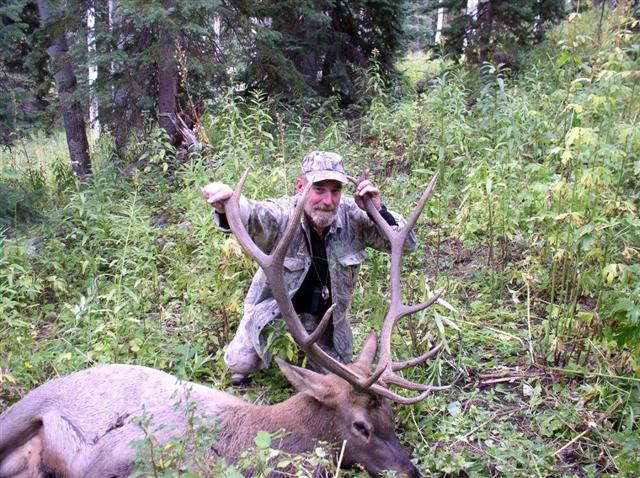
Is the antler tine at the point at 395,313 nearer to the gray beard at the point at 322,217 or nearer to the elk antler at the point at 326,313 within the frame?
the elk antler at the point at 326,313

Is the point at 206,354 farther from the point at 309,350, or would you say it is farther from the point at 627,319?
the point at 627,319

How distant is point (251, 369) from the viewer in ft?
16.3

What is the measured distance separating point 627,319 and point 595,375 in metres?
0.60

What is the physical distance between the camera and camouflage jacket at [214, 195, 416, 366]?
479 centimetres

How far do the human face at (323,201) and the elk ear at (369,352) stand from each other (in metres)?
0.96

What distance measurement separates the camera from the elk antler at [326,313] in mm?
3699

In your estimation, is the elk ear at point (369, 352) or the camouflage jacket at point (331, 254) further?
the camouflage jacket at point (331, 254)

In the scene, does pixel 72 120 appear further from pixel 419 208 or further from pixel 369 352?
pixel 369 352

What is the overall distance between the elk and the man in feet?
1.15

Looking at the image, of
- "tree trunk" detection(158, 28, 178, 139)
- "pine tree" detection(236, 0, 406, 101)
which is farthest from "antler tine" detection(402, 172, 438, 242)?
"pine tree" detection(236, 0, 406, 101)

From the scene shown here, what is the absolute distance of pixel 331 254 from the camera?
4.92 m

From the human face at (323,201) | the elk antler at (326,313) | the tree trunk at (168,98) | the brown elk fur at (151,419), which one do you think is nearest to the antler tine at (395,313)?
the elk antler at (326,313)

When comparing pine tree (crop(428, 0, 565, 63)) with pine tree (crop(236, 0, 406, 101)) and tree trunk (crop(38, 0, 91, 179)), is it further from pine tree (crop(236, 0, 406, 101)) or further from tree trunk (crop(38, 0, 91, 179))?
tree trunk (crop(38, 0, 91, 179))

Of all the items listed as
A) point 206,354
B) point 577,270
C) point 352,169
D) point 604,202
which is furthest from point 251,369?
point 352,169
